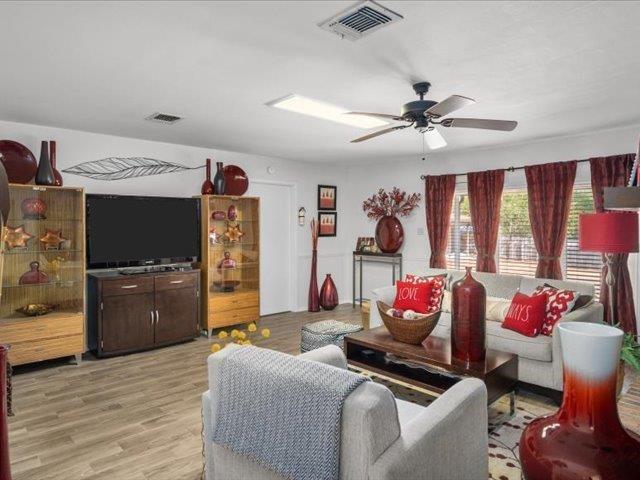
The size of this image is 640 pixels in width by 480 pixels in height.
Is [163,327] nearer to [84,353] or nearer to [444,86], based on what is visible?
[84,353]

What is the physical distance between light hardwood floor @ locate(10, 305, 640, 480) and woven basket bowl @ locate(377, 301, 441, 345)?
126cm

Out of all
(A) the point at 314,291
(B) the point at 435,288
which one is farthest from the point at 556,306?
(A) the point at 314,291

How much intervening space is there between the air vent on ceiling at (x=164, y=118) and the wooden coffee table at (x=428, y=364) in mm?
2496

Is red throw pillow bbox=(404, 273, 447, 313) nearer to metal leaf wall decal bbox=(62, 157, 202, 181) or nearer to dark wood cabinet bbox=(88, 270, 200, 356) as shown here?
dark wood cabinet bbox=(88, 270, 200, 356)

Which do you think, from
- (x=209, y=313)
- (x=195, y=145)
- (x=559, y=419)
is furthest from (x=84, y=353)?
(x=559, y=419)

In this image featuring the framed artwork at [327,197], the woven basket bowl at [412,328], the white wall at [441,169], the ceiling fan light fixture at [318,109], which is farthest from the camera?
the framed artwork at [327,197]

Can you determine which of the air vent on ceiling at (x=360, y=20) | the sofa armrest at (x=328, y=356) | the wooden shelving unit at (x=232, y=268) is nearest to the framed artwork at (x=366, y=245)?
the wooden shelving unit at (x=232, y=268)

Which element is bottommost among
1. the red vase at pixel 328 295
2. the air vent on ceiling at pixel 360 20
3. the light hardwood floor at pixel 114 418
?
the light hardwood floor at pixel 114 418

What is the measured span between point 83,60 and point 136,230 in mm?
2428

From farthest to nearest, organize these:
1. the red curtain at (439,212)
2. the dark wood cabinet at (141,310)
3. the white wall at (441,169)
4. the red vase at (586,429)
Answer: the red curtain at (439,212) → the white wall at (441,169) → the dark wood cabinet at (141,310) → the red vase at (586,429)

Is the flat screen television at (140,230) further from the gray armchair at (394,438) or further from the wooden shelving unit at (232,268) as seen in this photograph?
the gray armchair at (394,438)

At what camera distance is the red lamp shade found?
2.01 meters

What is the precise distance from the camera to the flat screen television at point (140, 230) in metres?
4.48

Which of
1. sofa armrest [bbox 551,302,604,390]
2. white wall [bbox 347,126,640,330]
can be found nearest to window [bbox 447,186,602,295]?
white wall [bbox 347,126,640,330]
